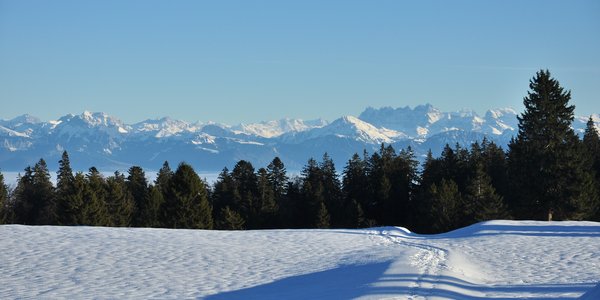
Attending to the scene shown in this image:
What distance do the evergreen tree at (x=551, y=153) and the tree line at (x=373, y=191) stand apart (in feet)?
0.22

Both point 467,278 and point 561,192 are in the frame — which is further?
point 561,192

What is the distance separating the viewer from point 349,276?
722 inches

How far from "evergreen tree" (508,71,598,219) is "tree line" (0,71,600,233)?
7 cm

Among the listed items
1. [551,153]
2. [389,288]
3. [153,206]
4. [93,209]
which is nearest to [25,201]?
[153,206]

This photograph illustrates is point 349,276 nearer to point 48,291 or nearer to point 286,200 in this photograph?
point 48,291

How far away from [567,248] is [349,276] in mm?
10133

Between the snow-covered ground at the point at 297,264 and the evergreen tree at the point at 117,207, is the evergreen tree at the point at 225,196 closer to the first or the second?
the evergreen tree at the point at 117,207

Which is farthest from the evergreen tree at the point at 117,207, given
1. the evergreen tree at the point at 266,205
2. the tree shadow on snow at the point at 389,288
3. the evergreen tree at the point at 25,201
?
the tree shadow on snow at the point at 389,288

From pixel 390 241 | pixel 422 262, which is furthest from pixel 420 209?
pixel 422 262

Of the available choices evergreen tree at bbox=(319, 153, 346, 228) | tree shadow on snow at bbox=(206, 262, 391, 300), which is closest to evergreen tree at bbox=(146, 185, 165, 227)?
evergreen tree at bbox=(319, 153, 346, 228)

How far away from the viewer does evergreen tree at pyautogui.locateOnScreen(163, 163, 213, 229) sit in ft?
174

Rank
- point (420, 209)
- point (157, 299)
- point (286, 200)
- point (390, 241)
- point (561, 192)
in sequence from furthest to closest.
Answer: point (286, 200) < point (420, 209) < point (561, 192) < point (390, 241) < point (157, 299)

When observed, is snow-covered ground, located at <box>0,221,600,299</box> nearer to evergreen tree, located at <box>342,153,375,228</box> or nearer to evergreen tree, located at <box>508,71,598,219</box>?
evergreen tree, located at <box>508,71,598,219</box>

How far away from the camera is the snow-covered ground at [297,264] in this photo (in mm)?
16438
